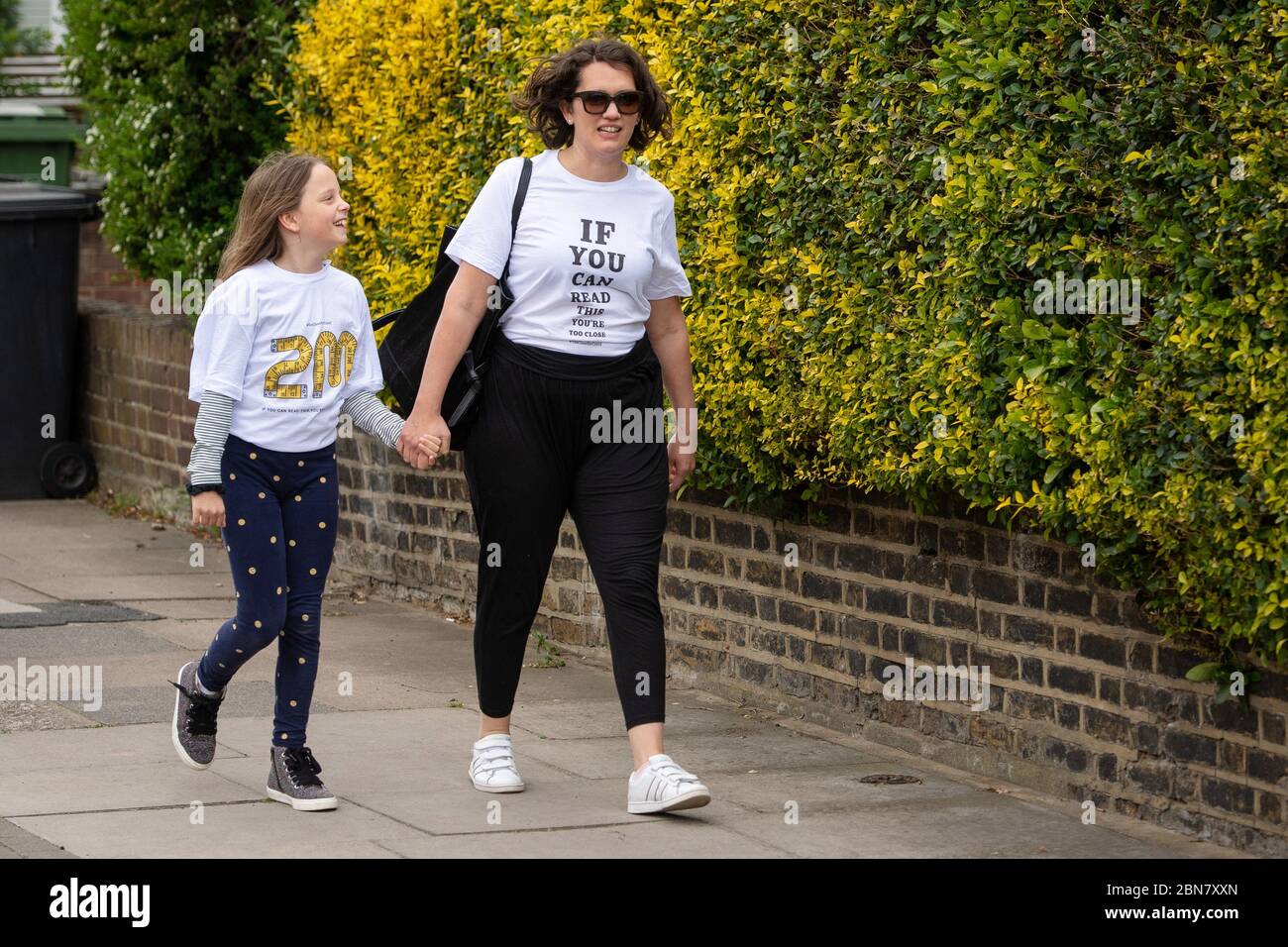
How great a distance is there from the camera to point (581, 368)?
534cm

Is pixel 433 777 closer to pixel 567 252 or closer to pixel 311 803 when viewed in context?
pixel 311 803

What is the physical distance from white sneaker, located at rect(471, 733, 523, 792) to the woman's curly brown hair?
1713mm

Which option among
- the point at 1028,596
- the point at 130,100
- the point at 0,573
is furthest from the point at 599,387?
the point at 130,100

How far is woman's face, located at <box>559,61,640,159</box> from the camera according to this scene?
206 inches

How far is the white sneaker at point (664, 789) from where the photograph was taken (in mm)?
5200

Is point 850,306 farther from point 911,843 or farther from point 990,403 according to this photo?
point 911,843

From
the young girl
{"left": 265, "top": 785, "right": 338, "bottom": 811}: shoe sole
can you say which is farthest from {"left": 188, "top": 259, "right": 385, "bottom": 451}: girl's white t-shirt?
{"left": 265, "top": 785, "right": 338, "bottom": 811}: shoe sole

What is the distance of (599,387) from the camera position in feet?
17.5

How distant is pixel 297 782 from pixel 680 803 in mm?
1045

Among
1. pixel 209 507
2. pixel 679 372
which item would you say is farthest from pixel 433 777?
pixel 679 372

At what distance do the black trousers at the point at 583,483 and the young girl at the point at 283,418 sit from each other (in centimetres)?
26

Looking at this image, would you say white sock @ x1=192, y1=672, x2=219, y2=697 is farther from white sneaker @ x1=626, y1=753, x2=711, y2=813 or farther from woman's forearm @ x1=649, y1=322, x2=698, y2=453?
woman's forearm @ x1=649, y1=322, x2=698, y2=453

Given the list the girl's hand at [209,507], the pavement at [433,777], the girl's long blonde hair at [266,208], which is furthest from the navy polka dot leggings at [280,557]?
the girl's long blonde hair at [266,208]

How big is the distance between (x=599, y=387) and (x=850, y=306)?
3.35 ft
